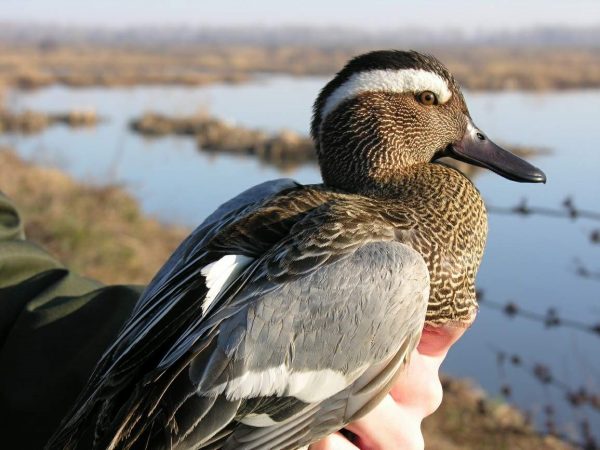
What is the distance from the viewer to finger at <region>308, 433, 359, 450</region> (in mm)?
1924

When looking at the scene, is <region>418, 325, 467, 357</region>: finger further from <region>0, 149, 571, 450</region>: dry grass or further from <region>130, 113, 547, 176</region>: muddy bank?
<region>130, 113, 547, 176</region>: muddy bank

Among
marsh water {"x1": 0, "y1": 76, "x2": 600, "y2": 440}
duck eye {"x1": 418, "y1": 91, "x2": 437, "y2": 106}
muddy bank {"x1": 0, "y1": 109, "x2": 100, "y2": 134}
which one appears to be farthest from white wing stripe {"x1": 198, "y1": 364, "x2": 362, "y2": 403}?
muddy bank {"x1": 0, "y1": 109, "x2": 100, "y2": 134}

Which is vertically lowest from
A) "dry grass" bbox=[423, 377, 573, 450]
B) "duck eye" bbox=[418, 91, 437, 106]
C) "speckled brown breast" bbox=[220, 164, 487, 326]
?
"dry grass" bbox=[423, 377, 573, 450]

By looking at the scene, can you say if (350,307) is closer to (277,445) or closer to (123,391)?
(277,445)

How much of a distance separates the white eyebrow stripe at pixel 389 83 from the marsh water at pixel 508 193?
2511 millimetres

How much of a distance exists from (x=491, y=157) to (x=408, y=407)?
2.99 ft

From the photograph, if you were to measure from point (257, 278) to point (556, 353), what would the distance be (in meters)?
6.07

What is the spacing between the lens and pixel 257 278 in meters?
1.89

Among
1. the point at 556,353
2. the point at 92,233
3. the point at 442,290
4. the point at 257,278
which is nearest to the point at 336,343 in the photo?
the point at 257,278

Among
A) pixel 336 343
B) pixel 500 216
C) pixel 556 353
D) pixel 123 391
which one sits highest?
pixel 336 343

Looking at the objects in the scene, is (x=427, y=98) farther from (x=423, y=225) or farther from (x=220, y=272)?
(x=220, y=272)

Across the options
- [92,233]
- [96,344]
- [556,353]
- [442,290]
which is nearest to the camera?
[442,290]

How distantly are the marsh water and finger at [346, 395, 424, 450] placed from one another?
9.75 ft

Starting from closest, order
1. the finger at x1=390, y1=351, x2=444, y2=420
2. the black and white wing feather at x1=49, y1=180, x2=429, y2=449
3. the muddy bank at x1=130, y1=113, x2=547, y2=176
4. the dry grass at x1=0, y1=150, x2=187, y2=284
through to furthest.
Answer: the black and white wing feather at x1=49, y1=180, x2=429, y2=449 → the finger at x1=390, y1=351, x2=444, y2=420 → the dry grass at x1=0, y1=150, x2=187, y2=284 → the muddy bank at x1=130, y1=113, x2=547, y2=176
